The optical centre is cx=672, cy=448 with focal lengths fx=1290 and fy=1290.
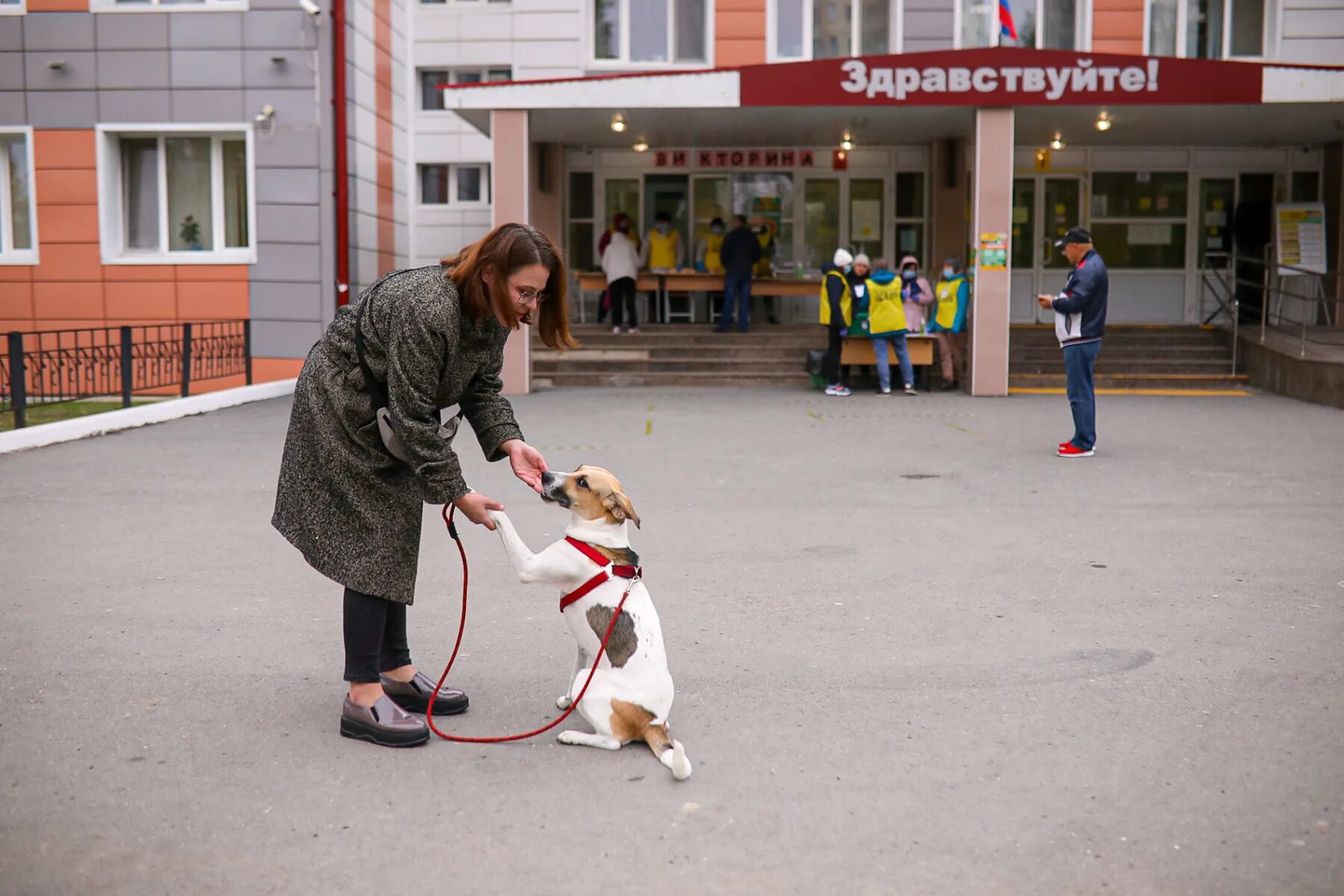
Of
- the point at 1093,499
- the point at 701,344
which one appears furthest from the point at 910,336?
the point at 1093,499

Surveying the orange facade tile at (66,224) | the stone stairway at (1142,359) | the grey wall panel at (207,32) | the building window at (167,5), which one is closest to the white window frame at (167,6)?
the building window at (167,5)

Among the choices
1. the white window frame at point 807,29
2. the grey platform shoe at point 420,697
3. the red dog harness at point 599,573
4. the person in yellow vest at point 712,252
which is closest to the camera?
the red dog harness at point 599,573

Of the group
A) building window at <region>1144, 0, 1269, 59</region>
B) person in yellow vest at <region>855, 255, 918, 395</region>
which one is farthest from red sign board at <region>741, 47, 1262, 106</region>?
building window at <region>1144, 0, 1269, 59</region>

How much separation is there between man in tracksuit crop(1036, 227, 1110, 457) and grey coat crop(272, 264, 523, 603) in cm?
785

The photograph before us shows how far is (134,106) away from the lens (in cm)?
1889

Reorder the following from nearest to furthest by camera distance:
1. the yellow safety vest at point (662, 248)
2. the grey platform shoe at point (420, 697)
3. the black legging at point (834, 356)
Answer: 1. the grey platform shoe at point (420, 697)
2. the black legging at point (834, 356)
3. the yellow safety vest at point (662, 248)

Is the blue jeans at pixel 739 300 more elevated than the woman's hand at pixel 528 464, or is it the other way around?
the blue jeans at pixel 739 300

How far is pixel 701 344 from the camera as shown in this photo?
19.9m

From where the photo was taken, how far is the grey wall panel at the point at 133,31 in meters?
18.7

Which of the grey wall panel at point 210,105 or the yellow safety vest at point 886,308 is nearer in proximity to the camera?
the yellow safety vest at point 886,308

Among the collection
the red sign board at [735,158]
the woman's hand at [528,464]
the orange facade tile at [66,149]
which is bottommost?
the woman's hand at [528,464]

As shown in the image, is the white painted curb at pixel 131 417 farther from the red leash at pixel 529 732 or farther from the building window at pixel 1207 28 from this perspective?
the building window at pixel 1207 28

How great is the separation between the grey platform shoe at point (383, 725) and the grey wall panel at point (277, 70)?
54.0 ft

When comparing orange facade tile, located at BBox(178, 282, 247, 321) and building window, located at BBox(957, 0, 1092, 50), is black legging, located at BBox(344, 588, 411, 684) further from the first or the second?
building window, located at BBox(957, 0, 1092, 50)
